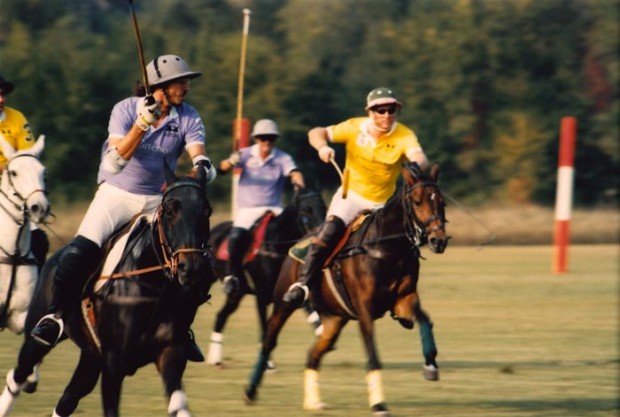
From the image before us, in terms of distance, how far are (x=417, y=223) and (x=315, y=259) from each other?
3.95 ft

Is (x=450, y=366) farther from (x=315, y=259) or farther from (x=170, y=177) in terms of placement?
(x=170, y=177)

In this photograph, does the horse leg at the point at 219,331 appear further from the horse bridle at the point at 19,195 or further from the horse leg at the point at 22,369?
the horse leg at the point at 22,369

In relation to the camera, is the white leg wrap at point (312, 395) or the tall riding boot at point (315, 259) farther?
the tall riding boot at point (315, 259)

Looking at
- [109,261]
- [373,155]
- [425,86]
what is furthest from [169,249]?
[425,86]

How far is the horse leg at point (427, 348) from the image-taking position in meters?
10.4

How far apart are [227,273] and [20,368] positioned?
603 centimetres

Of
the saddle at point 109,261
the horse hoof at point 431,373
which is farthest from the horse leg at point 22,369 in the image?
the horse hoof at point 431,373

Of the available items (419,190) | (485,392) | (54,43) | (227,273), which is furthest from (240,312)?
(54,43)

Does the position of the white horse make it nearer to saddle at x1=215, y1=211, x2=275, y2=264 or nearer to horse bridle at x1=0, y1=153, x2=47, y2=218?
horse bridle at x1=0, y1=153, x2=47, y2=218

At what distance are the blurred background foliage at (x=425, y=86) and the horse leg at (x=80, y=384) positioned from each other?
30.4 metres

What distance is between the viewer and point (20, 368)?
894 cm

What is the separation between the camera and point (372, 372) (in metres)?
10.2

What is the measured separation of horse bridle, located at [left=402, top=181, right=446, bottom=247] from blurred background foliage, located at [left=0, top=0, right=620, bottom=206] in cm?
2828

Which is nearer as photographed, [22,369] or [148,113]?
[148,113]
